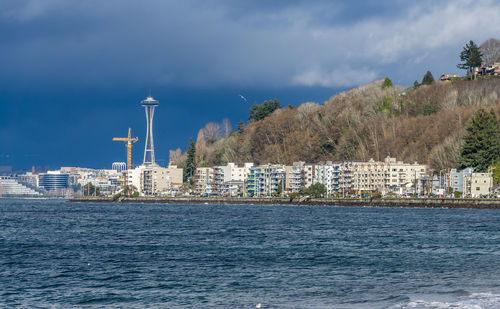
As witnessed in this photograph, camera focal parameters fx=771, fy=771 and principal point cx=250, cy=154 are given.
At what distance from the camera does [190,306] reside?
24953 mm

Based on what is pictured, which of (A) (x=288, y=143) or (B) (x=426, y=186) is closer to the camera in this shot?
(B) (x=426, y=186)

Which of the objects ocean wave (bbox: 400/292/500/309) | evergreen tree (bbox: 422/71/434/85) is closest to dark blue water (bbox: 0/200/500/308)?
ocean wave (bbox: 400/292/500/309)

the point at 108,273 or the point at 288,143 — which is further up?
the point at 288,143

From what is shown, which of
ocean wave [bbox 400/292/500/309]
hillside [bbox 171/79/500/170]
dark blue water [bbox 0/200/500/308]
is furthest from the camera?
hillside [bbox 171/79/500/170]

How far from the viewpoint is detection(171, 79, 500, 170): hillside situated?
157 metres

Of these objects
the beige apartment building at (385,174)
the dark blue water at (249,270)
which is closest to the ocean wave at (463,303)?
the dark blue water at (249,270)

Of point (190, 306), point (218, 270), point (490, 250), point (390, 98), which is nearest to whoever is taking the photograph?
point (190, 306)

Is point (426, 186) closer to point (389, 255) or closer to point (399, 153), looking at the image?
point (399, 153)

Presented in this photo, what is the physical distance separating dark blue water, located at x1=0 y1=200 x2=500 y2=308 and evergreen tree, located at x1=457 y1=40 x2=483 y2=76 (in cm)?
14110

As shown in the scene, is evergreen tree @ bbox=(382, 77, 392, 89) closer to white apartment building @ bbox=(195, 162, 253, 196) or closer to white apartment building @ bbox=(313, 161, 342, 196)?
white apartment building @ bbox=(313, 161, 342, 196)

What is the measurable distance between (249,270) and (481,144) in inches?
4225

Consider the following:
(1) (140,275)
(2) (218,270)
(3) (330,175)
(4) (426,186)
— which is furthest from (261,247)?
(3) (330,175)

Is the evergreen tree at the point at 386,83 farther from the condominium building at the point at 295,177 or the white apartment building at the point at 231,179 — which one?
the white apartment building at the point at 231,179

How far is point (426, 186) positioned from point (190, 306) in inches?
5111
